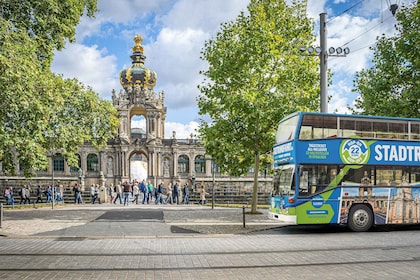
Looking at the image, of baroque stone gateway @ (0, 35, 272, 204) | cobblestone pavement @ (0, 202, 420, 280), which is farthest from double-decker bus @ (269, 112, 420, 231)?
baroque stone gateway @ (0, 35, 272, 204)

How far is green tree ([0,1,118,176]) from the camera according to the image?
16797 mm

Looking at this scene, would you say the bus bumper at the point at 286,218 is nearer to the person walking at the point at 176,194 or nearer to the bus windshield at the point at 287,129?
the bus windshield at the point at 287,129

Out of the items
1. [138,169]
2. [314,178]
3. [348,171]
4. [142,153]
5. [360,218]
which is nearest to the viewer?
[314,178]

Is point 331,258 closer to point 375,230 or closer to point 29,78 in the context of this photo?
point 375,230

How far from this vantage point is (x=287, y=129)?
17359 millimetres

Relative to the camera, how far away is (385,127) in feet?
56.9

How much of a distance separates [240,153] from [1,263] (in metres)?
15.3

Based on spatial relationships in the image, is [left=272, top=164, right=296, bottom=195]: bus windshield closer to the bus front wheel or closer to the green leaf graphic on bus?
the green leaf graphic on bus

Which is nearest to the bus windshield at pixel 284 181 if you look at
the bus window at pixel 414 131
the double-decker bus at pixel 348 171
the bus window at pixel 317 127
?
the double-decker bus at pixel 348 171

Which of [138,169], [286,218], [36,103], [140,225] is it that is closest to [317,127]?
[286,218]

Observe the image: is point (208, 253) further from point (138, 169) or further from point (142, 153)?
point (138, 169)

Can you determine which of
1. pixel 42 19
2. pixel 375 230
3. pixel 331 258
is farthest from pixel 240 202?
pixel 331 258

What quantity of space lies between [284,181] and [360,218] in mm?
3433

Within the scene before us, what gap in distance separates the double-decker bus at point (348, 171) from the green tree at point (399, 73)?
8951mm
